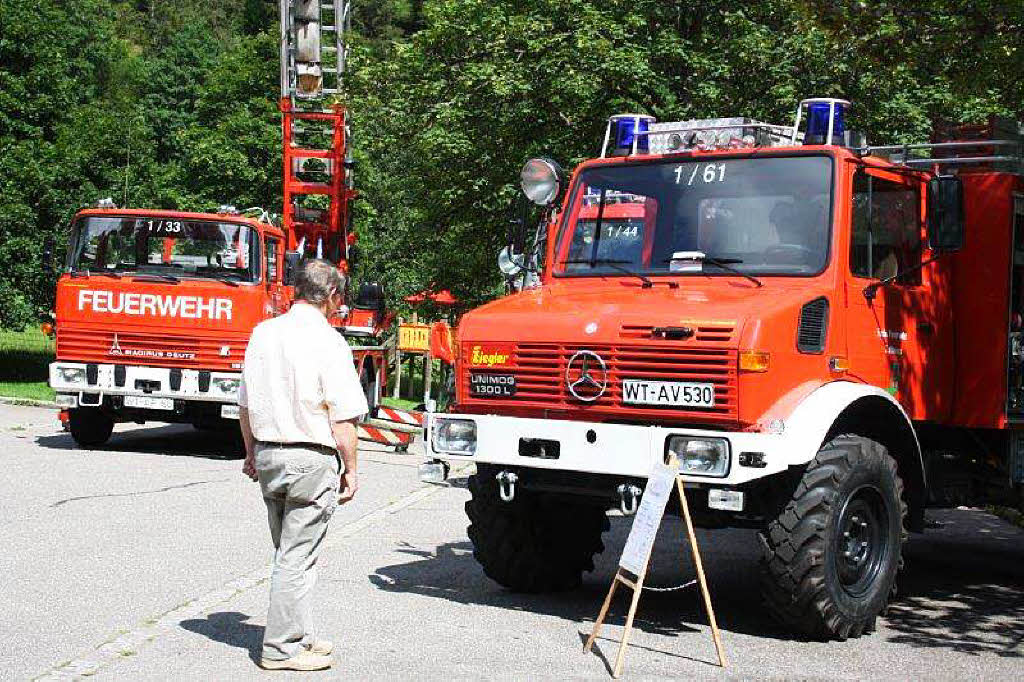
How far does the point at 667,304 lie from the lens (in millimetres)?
7801

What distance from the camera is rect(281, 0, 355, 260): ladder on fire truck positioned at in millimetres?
20812

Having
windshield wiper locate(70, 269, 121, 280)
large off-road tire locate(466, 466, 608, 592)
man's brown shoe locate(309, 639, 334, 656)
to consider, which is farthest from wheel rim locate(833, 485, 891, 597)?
windshield wiper locate(70, 269, 121, 280)

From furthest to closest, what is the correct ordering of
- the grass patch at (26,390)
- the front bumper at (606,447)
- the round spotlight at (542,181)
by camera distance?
the grass patch at (26,390) < the round spotlight at (542,181) < the front bumper at (606,447)

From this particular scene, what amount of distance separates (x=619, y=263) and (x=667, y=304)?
37.3 inches

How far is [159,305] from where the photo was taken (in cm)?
1608

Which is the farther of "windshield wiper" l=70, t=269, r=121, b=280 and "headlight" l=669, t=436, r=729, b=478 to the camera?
"windshield wiper" l=70, t=269, r=121, b=280

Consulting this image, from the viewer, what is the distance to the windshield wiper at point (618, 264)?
836 centimetres

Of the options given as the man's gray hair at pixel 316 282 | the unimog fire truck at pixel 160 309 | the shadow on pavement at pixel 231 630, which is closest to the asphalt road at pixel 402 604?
the shadow on pavement at pixel 231 630

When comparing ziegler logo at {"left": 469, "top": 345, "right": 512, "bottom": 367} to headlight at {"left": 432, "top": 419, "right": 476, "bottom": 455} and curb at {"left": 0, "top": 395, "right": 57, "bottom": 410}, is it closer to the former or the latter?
headlight at {"left": 432, "top": 419, "right": 476, "bottom": 455}

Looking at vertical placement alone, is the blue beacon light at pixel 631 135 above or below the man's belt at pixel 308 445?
above

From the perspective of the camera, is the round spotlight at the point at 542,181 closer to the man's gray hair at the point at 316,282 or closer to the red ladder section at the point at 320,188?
the man's gray hair at the point at 316,282

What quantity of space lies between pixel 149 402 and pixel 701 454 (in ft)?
33.8

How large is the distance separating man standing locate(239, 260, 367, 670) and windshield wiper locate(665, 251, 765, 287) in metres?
2.50

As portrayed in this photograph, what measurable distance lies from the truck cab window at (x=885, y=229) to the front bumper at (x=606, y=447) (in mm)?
1587
